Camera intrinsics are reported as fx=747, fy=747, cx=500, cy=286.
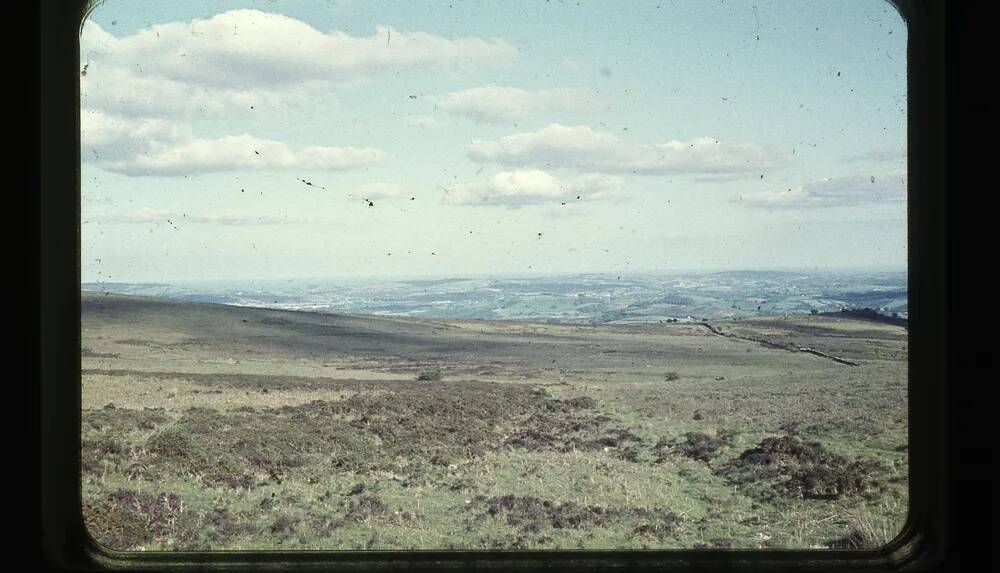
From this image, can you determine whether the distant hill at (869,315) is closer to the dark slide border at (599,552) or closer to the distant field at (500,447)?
the distant field at (500,447)

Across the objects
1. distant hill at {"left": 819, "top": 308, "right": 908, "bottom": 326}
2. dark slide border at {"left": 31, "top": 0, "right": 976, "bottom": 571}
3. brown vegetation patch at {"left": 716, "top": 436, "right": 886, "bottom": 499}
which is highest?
dark slide border at {"left": 31, "top": 0, "right": 976, "bottom": 571}

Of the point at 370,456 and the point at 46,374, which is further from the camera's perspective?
the point at 370,456

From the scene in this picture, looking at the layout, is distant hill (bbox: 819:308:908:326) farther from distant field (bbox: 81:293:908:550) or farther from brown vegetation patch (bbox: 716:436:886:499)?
brown vegetation patch (bbox: 716:436:886:499)

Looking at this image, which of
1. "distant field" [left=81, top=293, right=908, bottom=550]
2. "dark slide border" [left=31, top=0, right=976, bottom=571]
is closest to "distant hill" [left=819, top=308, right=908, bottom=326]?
"distant field" [left=81, top=293, right=908, bottom=550]

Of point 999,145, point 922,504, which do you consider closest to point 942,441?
point 922,504

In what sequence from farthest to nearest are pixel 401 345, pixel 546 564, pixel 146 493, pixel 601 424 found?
1. pixel 401 345
2. pixel 601 424
3. pixel 146 493
4. pixel 546 564

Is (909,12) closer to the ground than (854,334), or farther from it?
farther from it

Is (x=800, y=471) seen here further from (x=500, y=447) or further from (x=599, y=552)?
(x=599, y=552)

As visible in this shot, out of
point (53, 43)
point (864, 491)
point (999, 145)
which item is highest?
point (53, 43)

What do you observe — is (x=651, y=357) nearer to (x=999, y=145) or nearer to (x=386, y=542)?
(x=386, y=542)
